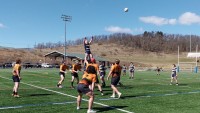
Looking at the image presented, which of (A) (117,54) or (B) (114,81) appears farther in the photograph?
(A) (117,54)

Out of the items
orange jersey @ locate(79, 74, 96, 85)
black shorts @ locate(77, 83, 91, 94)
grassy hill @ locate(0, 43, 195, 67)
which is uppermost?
grassy hill @ locate(0, 43, 195, 67)

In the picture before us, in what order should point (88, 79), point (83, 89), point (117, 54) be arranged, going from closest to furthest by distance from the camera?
point (83, 89) < point (88, 79) < point (117, 54)

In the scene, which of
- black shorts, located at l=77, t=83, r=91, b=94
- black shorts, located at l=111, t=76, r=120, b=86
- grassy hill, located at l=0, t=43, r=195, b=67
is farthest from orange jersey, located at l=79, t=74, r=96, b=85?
grassy hill, located at l=0, t=43, r=195, b=67

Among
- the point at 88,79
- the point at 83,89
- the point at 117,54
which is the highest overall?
the point at 117,54

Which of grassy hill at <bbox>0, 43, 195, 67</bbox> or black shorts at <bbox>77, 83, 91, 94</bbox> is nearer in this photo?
black shorts at <bbox>77, 83, 91, 94</bbox>

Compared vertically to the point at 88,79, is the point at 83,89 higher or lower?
lower

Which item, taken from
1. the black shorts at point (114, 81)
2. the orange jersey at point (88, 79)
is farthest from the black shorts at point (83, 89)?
the black shorts at point (114, 81)

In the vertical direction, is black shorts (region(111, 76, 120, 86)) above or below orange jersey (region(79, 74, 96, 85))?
below

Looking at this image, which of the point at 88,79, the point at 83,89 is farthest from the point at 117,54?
the point at 83,89

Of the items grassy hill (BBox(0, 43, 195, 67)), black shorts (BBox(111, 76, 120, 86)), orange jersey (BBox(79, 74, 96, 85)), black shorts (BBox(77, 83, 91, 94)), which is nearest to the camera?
black shorts (BBox(77, 83, 91, 94))

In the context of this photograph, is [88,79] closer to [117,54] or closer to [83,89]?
[83,89]

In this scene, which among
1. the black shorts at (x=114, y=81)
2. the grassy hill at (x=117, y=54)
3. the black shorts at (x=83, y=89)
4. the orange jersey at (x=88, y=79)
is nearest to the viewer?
the black shorts at (x=83, y=89)

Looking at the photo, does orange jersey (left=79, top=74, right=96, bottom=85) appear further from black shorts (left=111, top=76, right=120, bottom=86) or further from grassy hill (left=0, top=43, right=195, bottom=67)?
grassy hill (left=0, top=43, right=195, bottom=67)

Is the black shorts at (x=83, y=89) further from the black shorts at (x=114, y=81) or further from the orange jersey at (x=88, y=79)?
the black shorts at (x=114, y=81)
